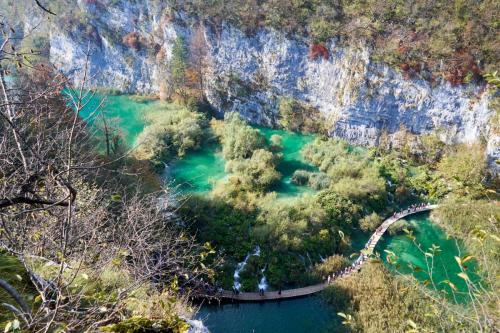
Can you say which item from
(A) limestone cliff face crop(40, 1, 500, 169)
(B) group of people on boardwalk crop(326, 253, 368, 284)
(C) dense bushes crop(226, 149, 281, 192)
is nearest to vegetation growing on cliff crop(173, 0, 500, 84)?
(A) limestone cliff face crop(40, 1, 500, 169)

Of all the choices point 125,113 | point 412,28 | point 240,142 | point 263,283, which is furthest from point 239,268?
point 125,113

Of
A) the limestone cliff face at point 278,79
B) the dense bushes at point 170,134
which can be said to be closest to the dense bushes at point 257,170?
the dense bushes at point 170,134

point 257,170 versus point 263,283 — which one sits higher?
point 257,170

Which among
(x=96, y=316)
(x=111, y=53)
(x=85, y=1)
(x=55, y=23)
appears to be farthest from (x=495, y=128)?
(x=55, y=23)

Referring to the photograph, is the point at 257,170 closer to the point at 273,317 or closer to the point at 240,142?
the point at 240,142

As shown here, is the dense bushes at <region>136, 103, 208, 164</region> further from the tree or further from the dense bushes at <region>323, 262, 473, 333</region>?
the dense bushes at <region>323, 262, 473, 333</region>

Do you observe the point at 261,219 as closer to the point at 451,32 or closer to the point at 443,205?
the point at 443,205

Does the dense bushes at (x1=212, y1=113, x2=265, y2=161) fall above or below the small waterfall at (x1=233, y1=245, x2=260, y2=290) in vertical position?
above
